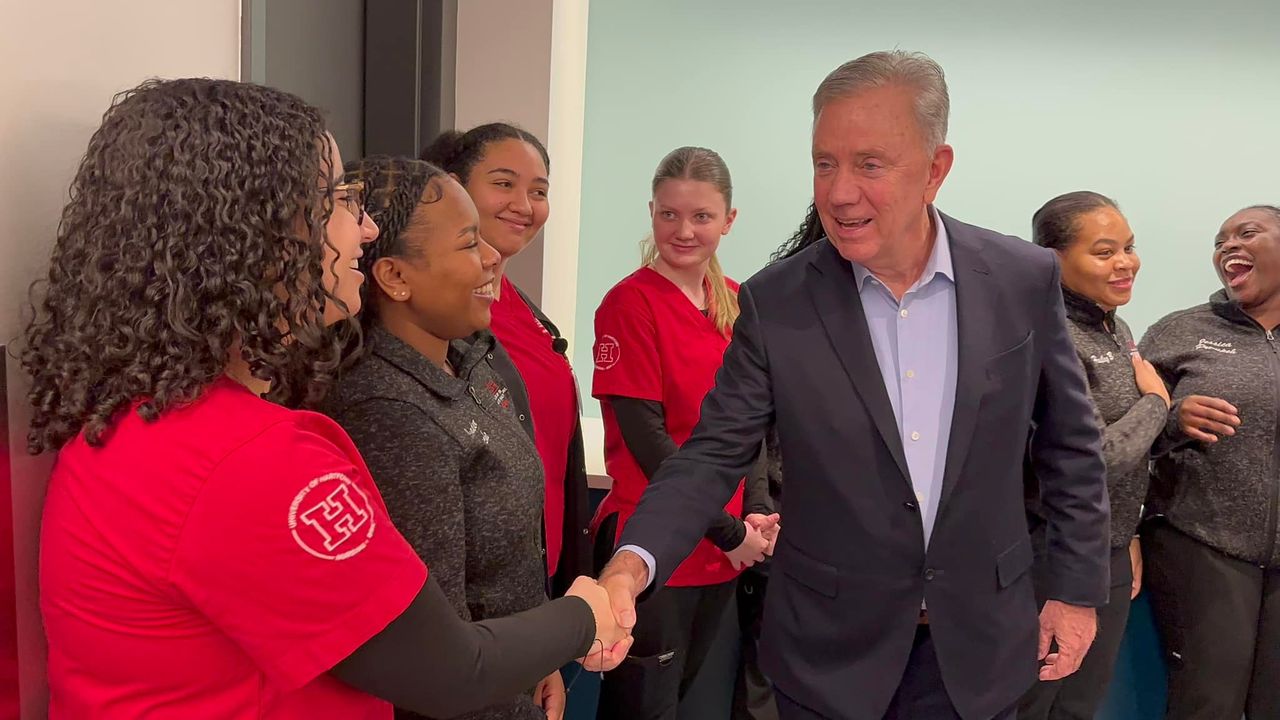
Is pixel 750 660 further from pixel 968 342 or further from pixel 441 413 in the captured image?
pixel 441 413

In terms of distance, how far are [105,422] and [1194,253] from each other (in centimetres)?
446

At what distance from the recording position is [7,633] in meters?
1.04

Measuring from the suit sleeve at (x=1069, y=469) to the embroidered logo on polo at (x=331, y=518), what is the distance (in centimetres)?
121

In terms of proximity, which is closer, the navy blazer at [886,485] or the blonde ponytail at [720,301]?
the navy blazer at [886,485]

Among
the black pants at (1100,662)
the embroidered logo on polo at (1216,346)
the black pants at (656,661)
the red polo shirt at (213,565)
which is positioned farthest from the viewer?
the embroidered logo on polo at (1216,346)

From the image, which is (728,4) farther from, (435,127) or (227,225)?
(227,225)

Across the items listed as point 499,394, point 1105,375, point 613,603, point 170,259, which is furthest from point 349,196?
point 1105,375

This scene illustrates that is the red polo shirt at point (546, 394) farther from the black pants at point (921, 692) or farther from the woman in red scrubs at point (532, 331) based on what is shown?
the black pants at point (921, 692)

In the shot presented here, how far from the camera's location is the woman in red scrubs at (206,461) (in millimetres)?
932

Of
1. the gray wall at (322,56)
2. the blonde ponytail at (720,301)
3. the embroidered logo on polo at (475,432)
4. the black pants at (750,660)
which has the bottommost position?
the black pants at (750,660)

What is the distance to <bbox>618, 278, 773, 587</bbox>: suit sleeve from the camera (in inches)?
66.9

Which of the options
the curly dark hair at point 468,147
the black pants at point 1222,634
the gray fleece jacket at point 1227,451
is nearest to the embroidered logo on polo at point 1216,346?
the gray fleece jacket at point 1227,451

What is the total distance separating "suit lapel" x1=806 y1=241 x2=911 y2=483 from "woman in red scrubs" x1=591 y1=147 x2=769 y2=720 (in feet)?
2.46

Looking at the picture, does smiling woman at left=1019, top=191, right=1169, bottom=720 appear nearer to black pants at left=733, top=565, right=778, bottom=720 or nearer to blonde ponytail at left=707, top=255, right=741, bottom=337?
black pants at left=733, top=565, right=778, bottom=720
